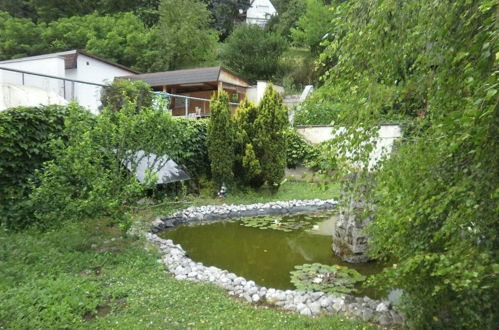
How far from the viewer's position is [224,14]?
42438 millimetres

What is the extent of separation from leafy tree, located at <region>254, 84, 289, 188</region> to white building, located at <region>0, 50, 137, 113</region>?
4.68 metres

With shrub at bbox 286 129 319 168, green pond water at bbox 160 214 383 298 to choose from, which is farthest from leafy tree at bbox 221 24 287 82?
green pond water at bbox 160 214 383 298

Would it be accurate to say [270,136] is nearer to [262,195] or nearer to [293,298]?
[262,195]

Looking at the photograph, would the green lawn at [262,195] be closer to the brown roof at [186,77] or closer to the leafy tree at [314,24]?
the brown roof at [186,77]

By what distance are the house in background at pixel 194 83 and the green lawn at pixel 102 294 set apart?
40.5 ft

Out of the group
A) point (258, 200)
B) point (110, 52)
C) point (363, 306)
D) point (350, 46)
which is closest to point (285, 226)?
point (258, 200)

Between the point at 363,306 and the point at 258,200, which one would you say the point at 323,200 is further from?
the point at 363,306

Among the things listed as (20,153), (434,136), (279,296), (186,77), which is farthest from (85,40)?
(434,136)

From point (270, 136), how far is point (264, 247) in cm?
474

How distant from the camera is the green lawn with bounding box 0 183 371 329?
12.0ft

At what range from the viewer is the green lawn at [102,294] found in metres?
3.66

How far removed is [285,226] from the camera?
27.7 feet

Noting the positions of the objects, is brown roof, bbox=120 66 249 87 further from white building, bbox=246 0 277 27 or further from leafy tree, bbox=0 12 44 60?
white building, bbox=246 0 277 27

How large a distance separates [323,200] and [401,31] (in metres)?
8.66
